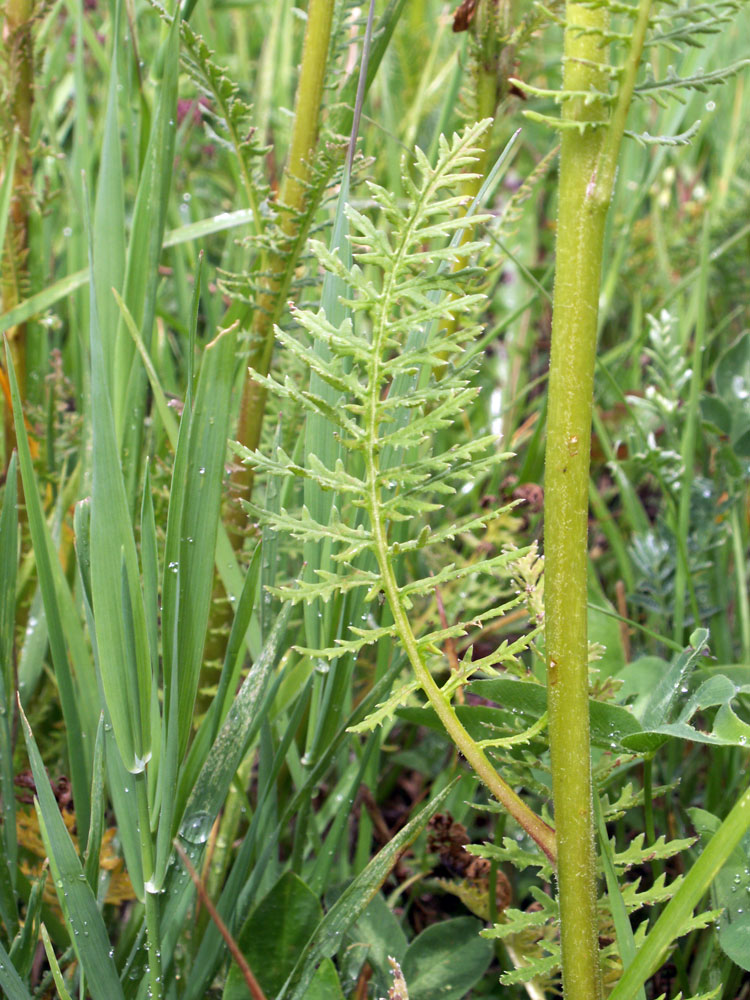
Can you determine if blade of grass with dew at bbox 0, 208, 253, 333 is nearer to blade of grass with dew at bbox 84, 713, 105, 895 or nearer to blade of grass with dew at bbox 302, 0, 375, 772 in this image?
blade of grass with dew at bbox 302, 0, 375, 772

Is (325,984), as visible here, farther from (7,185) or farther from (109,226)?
(7,185)

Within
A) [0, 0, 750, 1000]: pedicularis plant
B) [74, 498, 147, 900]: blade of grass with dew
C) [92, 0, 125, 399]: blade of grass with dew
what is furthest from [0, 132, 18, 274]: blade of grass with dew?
[74, 498, 147, 900]: blade of grass with dew

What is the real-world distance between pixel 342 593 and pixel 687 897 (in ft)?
0.95

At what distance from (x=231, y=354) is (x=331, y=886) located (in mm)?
506

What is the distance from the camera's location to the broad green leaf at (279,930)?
67 centimetres

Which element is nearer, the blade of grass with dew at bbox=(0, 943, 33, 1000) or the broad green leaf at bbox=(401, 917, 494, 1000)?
the blade of grass with dew at bbox=(0, 943, 33, 1000)

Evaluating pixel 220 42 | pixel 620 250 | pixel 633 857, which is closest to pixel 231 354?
pixel 633 857

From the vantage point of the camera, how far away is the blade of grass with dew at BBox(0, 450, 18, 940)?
2.28ft

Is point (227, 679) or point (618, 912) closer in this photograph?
point (618, 912)

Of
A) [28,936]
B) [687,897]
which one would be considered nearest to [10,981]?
[28,936]

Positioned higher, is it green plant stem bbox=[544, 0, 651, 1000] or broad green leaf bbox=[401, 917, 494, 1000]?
green plant stem bbox=[544, 0, 651, 1000]

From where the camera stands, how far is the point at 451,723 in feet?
1.67

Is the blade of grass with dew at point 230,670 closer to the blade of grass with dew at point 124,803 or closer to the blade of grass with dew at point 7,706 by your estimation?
the blade of grass with dew at point 124,803

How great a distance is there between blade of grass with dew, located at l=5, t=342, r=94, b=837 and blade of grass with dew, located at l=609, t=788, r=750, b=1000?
1.43ft
